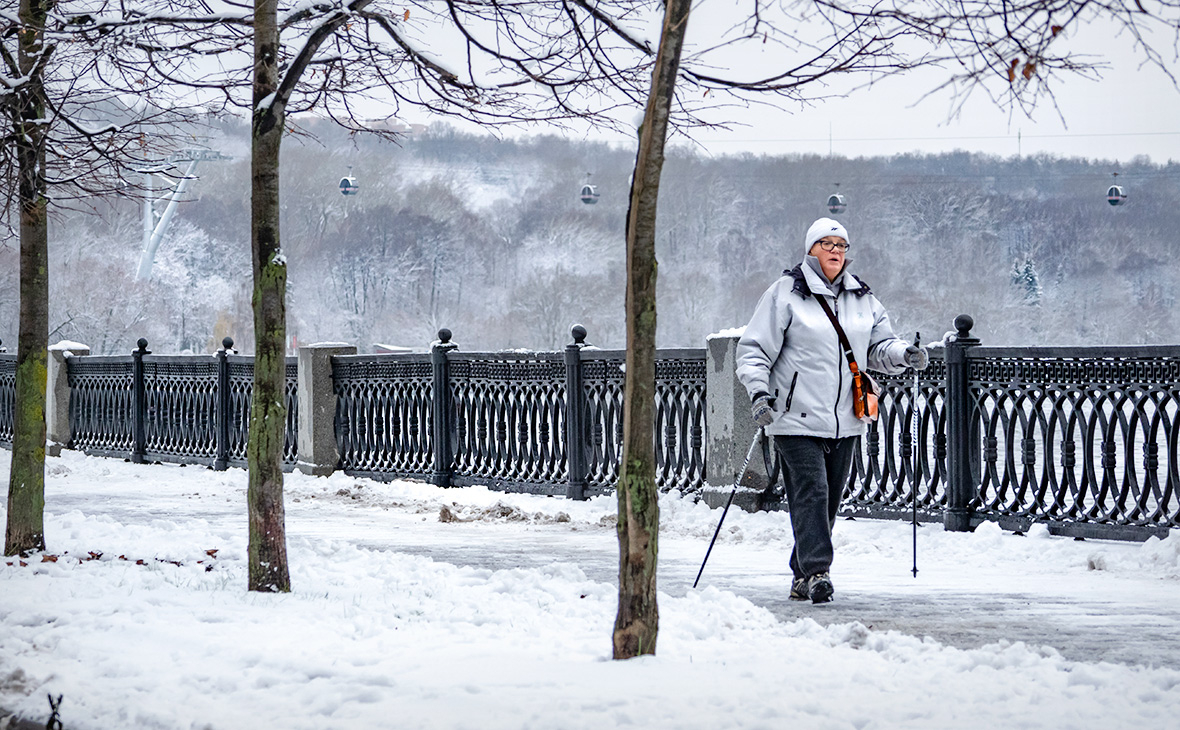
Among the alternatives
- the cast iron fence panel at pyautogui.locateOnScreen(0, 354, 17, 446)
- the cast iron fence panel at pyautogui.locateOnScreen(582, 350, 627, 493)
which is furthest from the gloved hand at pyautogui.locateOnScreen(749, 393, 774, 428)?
the cast iron fence panel at pyautogui.locateOnScreen(0, 354, 17, 446)

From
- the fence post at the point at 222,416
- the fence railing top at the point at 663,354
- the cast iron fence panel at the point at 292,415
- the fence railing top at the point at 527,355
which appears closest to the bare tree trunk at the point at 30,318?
the fence railing top at the point at 527,355

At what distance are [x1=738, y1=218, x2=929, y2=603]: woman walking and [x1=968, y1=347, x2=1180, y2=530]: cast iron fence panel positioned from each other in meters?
2.81

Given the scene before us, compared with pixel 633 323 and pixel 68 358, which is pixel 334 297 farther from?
pixel 633 323

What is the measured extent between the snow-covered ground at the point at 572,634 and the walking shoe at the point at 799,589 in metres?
0.09

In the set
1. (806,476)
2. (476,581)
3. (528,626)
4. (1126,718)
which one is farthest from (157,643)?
(1126,718)

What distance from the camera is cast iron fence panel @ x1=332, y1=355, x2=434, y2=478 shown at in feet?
50.1

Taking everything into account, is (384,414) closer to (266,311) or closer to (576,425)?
(576,425)

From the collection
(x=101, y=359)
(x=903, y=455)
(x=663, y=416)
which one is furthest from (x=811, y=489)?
(x=101, y=359)

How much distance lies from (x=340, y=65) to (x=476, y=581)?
3.30 meters

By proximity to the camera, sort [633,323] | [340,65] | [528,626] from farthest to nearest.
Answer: [340,65], [528,626], [633,323]

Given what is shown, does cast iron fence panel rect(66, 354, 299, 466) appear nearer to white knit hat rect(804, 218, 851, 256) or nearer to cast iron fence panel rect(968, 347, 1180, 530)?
cast iron fence panel rect(968, 347, 1180, 530)

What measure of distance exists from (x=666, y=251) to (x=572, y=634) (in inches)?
4728

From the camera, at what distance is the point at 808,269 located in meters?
7.44

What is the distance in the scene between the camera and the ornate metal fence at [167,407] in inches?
703
